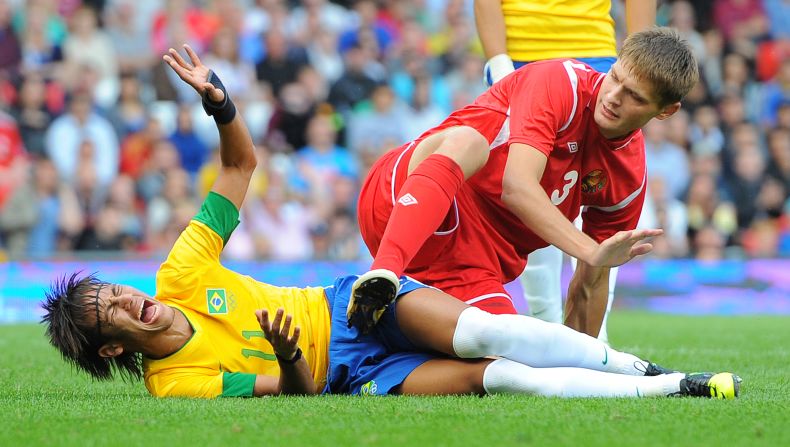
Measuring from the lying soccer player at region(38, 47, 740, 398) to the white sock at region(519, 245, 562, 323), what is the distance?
5.37ft

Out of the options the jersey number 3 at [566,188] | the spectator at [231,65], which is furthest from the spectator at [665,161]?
the jersey number 3 at [566,188]

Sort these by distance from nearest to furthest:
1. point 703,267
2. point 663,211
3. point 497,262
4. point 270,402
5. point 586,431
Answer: point 586,431, point 270,402, point 497,262, point 703,267, point 663,211

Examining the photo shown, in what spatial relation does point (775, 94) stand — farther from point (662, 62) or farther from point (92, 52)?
point (662, 62)

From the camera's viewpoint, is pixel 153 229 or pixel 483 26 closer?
pixel 483 26

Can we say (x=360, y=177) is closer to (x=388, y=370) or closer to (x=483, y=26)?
(x=483, y=26)

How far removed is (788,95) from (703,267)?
3.99 m

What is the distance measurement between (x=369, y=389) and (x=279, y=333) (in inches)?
21.7

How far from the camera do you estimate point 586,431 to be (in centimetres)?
360

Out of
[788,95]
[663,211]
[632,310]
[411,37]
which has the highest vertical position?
[411,37]

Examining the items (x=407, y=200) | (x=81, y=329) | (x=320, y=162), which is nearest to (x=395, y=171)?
(x=407, y=200)

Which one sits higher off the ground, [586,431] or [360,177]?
[360,177]

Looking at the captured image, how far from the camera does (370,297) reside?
426 cm

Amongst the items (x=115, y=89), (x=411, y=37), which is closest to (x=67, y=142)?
(x=115, y=89)

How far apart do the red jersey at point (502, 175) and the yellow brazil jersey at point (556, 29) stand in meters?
1.17
